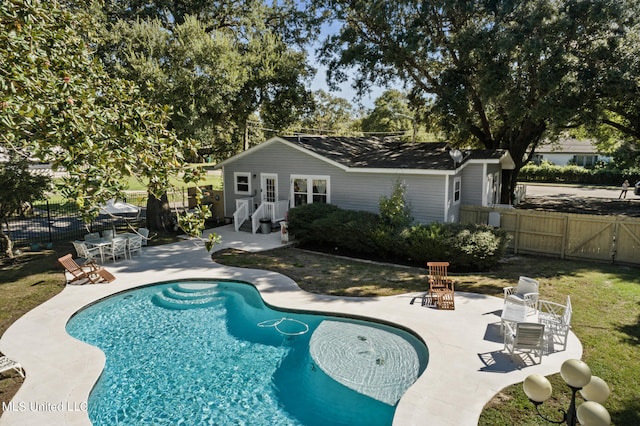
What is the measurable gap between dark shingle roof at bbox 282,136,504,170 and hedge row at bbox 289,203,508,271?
2.62 meters

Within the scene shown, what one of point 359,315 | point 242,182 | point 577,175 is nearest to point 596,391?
point 359,315

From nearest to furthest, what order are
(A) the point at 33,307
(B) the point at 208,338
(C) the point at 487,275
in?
1. (B) the point at 208,338
2. (A) the point at 33,307
3. (C) the point at 487,275

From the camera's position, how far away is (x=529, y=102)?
18.5 m

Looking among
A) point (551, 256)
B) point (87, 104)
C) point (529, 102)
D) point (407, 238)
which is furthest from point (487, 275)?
point (87, 104)

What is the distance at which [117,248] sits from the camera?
1495cm

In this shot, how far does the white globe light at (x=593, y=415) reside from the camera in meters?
3.08

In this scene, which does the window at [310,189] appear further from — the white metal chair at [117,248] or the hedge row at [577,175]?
the hedge row at [577,175]

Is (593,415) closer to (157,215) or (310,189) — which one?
(310,189)

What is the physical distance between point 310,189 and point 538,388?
16040 millimetres

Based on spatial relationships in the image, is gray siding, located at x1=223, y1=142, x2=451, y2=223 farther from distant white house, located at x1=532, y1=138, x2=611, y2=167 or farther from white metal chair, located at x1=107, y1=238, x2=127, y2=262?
distant white house, located at x1=532, y1=138, x2=611, y2=167

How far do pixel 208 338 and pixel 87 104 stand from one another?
6314 millimetres

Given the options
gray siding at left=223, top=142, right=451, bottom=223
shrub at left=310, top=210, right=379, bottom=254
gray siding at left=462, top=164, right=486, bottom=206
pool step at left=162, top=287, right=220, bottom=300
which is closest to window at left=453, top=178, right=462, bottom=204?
gray siding at left=462, top=164, right=486, bottom=206

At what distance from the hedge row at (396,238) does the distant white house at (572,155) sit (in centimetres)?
4079

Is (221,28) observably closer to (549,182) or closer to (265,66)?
(265,66)
